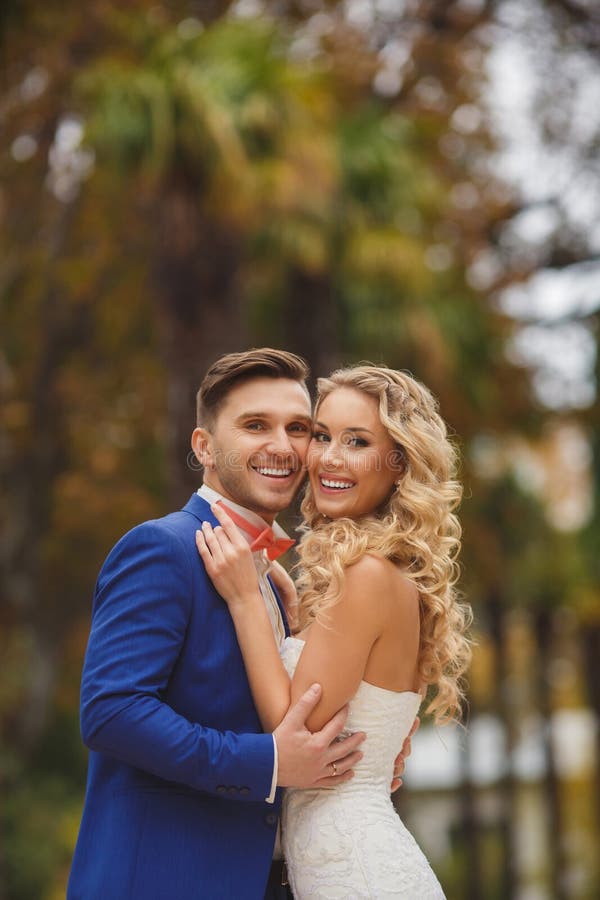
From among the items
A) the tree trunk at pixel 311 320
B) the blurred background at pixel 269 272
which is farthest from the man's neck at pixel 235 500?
the tree trunk at pixel 311 320

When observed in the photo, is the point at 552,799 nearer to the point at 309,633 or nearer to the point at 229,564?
the point at 309,633

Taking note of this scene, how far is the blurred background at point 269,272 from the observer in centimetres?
874

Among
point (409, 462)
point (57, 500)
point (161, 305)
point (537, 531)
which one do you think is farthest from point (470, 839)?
point (409, 462)

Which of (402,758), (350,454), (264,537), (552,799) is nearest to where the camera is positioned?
(264,537)

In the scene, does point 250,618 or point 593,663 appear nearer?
point 250,618

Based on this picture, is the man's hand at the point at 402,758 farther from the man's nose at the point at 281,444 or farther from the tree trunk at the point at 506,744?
the tree trunk at the point at 506,744

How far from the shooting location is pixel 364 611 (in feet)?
9.94

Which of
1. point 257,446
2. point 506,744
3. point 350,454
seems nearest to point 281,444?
point 257,446

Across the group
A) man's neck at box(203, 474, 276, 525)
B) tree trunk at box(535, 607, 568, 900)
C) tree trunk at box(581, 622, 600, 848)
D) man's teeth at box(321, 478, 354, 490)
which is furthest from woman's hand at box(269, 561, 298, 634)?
tree trunk at box(535, 607, 568, 900)

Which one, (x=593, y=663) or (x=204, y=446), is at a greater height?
(x=593, y=663)

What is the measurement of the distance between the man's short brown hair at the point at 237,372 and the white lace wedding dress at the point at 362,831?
2.40ft

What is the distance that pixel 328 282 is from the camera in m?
10.7

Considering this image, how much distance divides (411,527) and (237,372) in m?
0.65

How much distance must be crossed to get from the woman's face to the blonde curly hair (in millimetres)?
35
